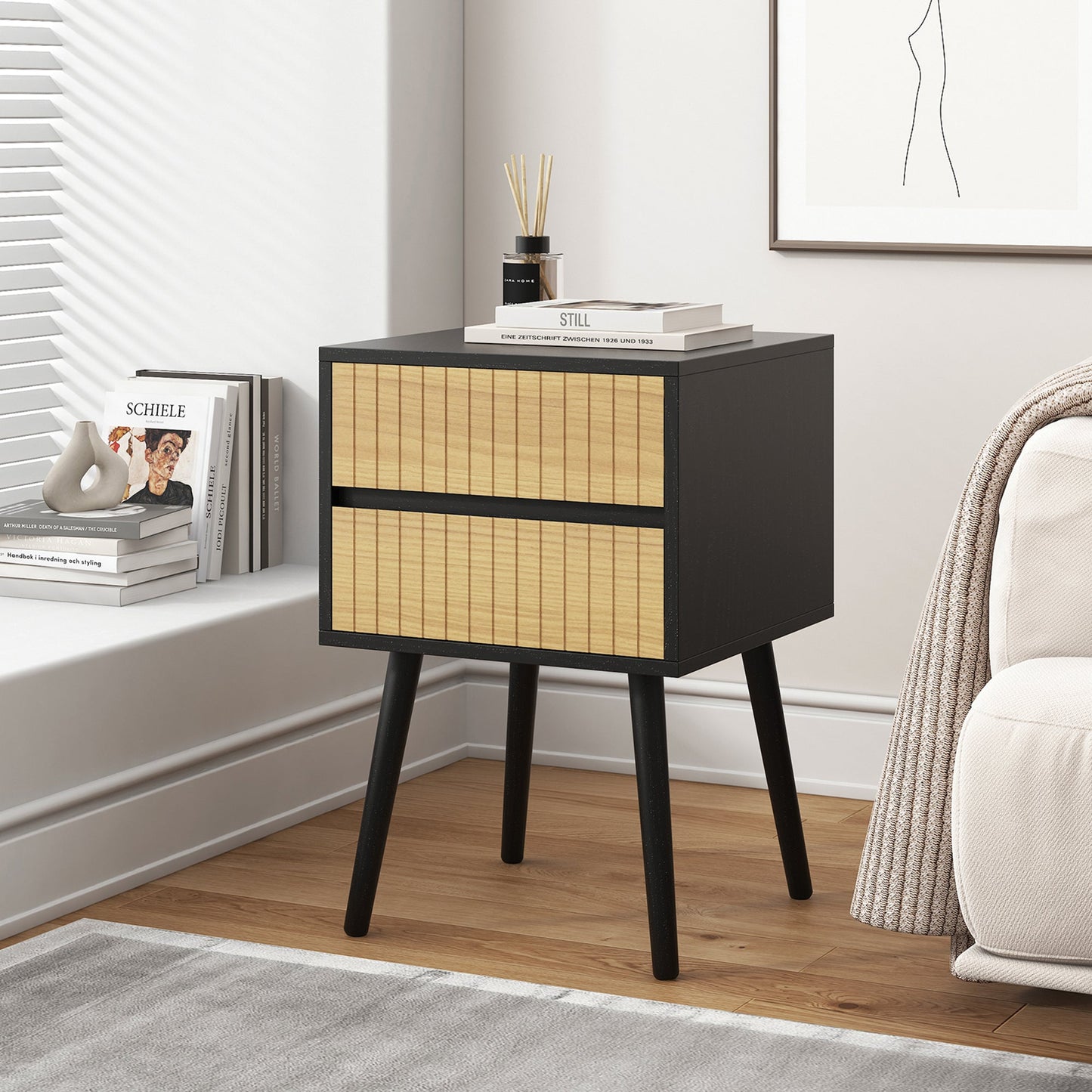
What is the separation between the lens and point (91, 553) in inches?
99.3

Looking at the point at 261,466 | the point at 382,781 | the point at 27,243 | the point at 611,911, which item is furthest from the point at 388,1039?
the point at 27,243

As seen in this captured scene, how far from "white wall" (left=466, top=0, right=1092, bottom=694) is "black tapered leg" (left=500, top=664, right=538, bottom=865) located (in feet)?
1.81

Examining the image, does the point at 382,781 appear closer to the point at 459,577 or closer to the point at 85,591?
the point at 459,577

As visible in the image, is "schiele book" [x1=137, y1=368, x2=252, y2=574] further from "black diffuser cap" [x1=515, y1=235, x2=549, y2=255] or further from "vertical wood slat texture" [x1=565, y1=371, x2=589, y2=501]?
"vertical wood slat texture" [x1=565, y1=371, x2=589, y2=501]

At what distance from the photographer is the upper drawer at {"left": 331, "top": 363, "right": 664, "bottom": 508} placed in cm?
192

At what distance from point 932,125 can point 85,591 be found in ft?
4.43

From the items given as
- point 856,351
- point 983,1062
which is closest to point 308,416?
point 856,351

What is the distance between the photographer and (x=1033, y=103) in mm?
2549

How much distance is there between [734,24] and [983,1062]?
1600mm

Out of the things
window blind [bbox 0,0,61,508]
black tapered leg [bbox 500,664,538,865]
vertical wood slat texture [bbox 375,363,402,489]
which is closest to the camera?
vertical wood slat texture [bbox 375,363,402,489]

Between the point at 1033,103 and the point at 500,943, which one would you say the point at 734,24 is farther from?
the point at 500,943

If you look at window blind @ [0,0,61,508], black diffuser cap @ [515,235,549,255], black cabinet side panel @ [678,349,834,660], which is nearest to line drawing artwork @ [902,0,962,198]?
black cabinet side panel @ [678,349,834,660]

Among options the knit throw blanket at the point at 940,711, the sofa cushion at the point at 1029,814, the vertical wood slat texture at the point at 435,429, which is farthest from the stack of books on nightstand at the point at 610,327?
the sofa cushion at the point at 1029,814

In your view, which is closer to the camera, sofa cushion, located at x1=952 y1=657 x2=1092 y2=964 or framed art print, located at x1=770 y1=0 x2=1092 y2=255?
sofa cushion, located at x1=952 y1=657 x2=1092 y2=964
